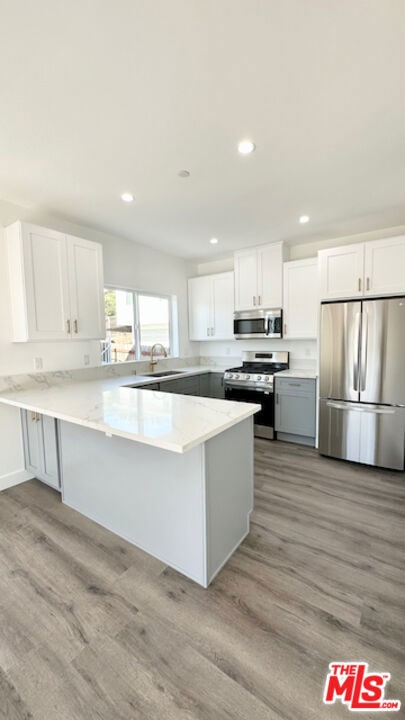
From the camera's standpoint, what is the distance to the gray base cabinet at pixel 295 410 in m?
3.57

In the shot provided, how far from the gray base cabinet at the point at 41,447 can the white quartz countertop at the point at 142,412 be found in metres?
0.26

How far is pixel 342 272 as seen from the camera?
314 centimetres

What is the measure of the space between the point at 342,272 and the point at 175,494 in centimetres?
284

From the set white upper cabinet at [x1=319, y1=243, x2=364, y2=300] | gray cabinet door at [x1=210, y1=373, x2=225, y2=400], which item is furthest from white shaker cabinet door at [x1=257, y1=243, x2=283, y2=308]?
gray cabinet door at [x1=210, y1=373, x2=225, y2=400]

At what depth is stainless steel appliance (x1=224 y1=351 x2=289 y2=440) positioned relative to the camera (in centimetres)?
387

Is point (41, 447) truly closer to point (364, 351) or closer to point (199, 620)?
point (199, 620)

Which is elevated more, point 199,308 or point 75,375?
point 199,308

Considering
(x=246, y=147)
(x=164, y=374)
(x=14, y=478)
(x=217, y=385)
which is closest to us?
(x=246, y=147)

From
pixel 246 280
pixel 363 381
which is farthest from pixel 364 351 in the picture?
pixel 246 280

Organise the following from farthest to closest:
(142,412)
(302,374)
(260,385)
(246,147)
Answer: (260,385) → (302,374) → (246,147) → (142,412)

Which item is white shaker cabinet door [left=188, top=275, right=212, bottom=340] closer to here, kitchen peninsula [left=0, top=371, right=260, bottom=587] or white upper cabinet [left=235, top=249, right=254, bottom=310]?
white upper cabinet [left=235, top=249, right=254, bottom=310]

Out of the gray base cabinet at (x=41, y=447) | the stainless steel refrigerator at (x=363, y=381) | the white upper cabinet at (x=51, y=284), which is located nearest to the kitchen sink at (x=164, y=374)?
the white upper cabinet at (x=51, y=284)

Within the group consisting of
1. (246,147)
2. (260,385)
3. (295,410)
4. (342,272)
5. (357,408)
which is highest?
(246,147)

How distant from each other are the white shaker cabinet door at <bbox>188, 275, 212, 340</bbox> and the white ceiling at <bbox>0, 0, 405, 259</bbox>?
6.41 feet
